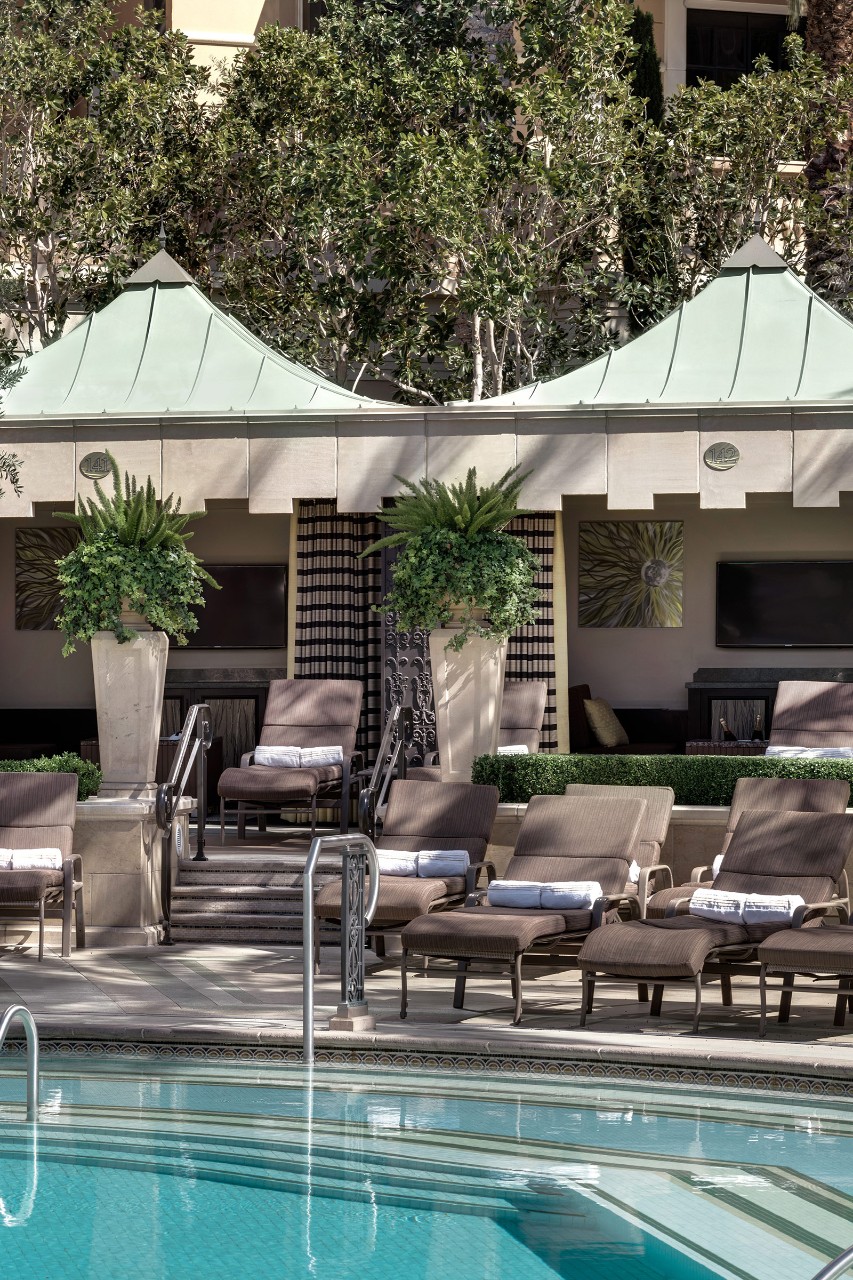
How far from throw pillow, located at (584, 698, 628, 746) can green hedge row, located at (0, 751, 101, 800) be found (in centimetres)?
497

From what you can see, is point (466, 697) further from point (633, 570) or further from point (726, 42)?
point (726, 42)

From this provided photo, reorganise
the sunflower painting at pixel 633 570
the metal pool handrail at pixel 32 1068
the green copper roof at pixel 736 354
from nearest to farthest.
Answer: the metal pool handrail at pixel 32 1068 < the green copper roof at pixel 736 354 < the sunflower painting at pixel 633 570

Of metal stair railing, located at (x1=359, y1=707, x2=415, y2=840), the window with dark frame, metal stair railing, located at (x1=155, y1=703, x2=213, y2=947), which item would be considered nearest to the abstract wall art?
metal stair railing, located at (x1=359, y1=707, x2=415, y2=840)

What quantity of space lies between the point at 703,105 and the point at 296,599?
806 cm

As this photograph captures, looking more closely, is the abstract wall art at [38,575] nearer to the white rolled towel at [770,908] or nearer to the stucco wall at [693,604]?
the stucco wall at [693,604]

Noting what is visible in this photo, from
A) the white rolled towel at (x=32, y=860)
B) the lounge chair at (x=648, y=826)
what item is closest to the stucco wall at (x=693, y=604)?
the lounge chair at (x=648, y=826)

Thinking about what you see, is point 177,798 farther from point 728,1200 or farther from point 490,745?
point 728,1200

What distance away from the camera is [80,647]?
1641cm

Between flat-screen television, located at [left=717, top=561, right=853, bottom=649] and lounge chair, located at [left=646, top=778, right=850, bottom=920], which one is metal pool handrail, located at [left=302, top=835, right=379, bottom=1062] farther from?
flat-screen television, located at [left=717, top=561, right=853, bottom=649]

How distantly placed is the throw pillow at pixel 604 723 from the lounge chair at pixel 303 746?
7.49 feet

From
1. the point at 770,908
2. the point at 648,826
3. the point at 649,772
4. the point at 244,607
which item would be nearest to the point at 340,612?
the point at 244,607

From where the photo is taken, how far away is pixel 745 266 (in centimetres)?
1467

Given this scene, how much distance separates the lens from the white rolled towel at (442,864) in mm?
9812

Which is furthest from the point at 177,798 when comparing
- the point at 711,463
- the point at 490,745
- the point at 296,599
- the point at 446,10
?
the point at 446,10
